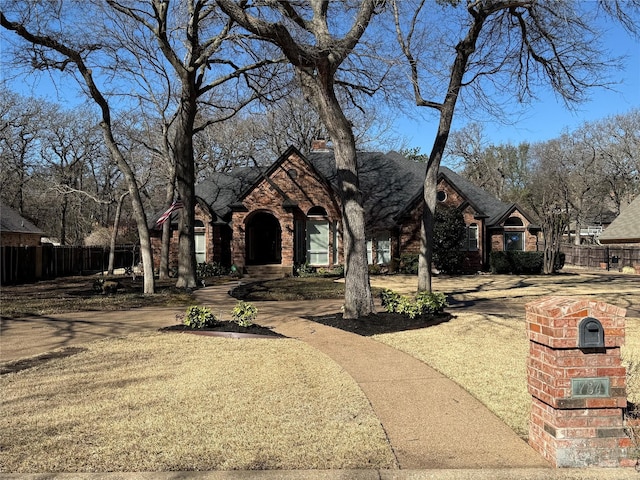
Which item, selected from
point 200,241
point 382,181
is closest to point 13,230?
Answer: point 200,241

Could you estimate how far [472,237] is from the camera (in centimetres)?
2667

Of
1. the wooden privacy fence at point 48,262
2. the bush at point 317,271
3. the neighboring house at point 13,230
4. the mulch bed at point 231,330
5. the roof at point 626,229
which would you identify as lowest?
the mulch bed at point 231,330

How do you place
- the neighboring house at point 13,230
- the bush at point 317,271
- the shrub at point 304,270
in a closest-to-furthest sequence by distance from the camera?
the bush at point 317,271
the shrub at point 304,270
the neighboring house at point 13,230

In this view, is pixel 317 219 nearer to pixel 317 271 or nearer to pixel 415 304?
pixel 317 271

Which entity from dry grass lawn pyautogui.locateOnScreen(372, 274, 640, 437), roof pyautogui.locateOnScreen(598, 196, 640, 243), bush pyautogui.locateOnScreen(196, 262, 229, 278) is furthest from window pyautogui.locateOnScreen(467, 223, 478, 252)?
bush pyautogui.locateOnScreen(196, 262, 229, 278)

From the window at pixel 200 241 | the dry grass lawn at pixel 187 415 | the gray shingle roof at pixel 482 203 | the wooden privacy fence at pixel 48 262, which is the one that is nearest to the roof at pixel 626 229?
the gray shingle roof at pixel 482 203

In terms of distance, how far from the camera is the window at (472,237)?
26562 mm

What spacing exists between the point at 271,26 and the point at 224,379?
6630mm

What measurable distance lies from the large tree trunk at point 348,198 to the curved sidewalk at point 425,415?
2016 millimetres

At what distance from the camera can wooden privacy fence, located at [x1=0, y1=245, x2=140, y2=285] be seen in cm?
2191

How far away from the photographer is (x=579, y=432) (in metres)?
3.81

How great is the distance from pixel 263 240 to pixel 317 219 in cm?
483

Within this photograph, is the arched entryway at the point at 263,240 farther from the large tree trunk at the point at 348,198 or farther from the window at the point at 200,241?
the large tree trunk at the point at 348,198

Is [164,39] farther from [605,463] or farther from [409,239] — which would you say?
[605,463]
